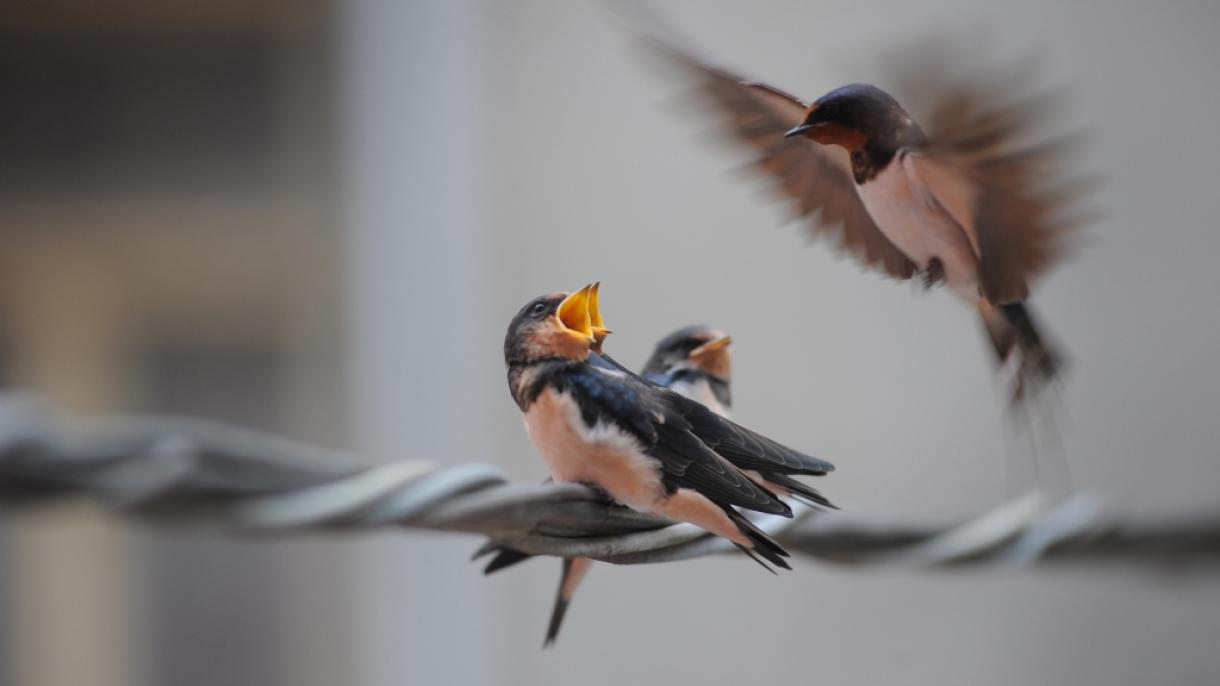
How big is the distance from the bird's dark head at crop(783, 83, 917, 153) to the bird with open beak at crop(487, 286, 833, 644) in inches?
2.4

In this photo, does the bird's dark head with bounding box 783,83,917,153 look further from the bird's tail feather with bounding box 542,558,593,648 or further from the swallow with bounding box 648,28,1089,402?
the bird's tail feather with bounding box 542,558,593,648

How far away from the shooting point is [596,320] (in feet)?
1.04

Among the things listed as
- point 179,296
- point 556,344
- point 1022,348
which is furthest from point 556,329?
point 179,296

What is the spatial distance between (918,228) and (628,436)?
0.08 m

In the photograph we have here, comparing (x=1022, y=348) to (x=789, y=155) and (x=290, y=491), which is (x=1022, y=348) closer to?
(x=789, y=155)

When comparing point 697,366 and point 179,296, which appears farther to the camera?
point 179,296

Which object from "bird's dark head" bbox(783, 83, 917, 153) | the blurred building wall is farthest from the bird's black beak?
the blurred building wall

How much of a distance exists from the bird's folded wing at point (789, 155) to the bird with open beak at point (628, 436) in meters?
0.05

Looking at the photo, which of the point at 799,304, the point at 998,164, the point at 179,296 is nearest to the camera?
the point at 998,164

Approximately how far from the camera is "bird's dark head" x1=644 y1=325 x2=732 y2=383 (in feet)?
1.15

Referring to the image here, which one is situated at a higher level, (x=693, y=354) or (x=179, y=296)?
(x=179, y=296)

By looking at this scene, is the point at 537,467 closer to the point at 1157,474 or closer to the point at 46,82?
the point at 1157,474

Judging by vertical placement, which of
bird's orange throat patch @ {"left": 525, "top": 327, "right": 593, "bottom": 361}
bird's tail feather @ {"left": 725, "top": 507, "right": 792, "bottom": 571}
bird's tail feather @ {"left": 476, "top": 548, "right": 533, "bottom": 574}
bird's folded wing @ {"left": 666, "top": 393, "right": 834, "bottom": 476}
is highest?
bird's orange throat patch @ {"left": 525, "top": 327, "right": 593, "bottom": 361}

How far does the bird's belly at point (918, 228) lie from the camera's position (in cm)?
30
